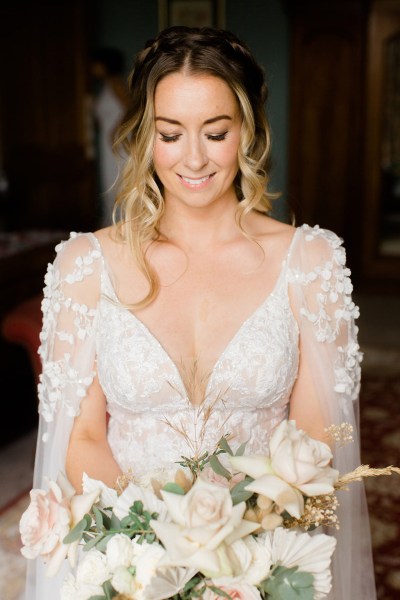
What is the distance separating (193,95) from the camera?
1.72 meters

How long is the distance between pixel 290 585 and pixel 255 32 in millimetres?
6755

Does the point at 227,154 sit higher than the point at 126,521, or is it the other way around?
the point at 227,154

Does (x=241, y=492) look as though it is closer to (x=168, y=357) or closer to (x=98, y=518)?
(x=98, y=518)

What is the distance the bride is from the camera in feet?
5.81

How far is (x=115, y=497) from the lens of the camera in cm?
112

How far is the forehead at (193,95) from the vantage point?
1713mm

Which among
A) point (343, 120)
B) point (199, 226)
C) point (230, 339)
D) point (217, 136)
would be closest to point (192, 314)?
point (230, 339)

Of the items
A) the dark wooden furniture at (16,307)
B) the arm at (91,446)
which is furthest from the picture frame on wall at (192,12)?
the arm at (91,446)

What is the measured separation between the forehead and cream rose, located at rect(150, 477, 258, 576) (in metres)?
1.01

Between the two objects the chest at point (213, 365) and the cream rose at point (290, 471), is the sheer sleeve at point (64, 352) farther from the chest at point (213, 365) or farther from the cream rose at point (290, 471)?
the cream rose at point (290, 471)

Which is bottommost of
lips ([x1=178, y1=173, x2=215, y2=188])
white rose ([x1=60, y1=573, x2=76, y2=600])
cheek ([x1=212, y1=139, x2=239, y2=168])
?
white rose ([x1=60, y1=573, x2=76, y2=600])

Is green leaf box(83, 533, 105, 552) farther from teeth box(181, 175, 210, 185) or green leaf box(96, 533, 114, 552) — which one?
teeth box(181, 175, 210, 185)

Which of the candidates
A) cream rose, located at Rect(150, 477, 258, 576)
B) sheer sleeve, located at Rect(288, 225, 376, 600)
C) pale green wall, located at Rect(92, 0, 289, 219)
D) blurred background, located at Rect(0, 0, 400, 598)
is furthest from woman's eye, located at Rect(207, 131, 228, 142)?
pale green wall, located at Rect(92, 0, 289, 219)

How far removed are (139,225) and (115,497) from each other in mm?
1009
